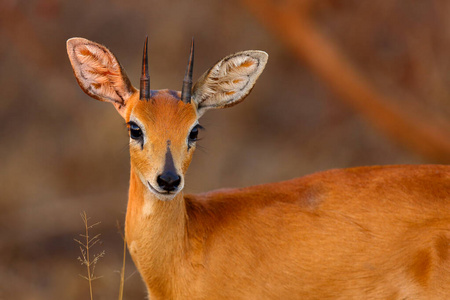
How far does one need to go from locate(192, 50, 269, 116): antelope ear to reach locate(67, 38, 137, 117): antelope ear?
0.60 m

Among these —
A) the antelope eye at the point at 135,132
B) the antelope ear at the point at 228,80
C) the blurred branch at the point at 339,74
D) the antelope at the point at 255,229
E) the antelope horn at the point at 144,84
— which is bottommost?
the antelope at the point at 255,229

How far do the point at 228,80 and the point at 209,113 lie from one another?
8735 mm

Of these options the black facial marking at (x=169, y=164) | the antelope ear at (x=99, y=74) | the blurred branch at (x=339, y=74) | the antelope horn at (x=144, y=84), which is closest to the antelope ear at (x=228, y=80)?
the antelope horn at (x=144, y=84)

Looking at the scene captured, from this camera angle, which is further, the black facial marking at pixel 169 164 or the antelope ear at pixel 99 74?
the antelope ear at pixel 99 74

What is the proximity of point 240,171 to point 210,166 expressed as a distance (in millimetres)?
658

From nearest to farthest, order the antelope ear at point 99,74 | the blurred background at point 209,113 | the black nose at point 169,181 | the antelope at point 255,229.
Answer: the black nose at point 169,181 → the antelope at point 255,229 → the antelope ear at point 99,74 → the blurred background at point 209,113

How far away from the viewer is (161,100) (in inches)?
232

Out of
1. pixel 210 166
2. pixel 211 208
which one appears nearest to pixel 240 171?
pixel 210 166

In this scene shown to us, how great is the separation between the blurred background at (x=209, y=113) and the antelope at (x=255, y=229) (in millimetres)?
5426

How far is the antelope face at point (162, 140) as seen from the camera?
5449 millimetres

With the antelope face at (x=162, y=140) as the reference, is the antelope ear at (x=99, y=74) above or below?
above

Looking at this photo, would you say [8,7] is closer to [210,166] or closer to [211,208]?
[210,166]

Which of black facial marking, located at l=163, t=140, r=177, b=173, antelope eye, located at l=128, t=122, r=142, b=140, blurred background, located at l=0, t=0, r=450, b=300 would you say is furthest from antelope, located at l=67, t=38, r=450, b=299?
blurred background, located at l=0, t=0, r=450, b=300

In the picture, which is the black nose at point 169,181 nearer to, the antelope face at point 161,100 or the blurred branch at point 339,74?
the antelope face at point 161,100
